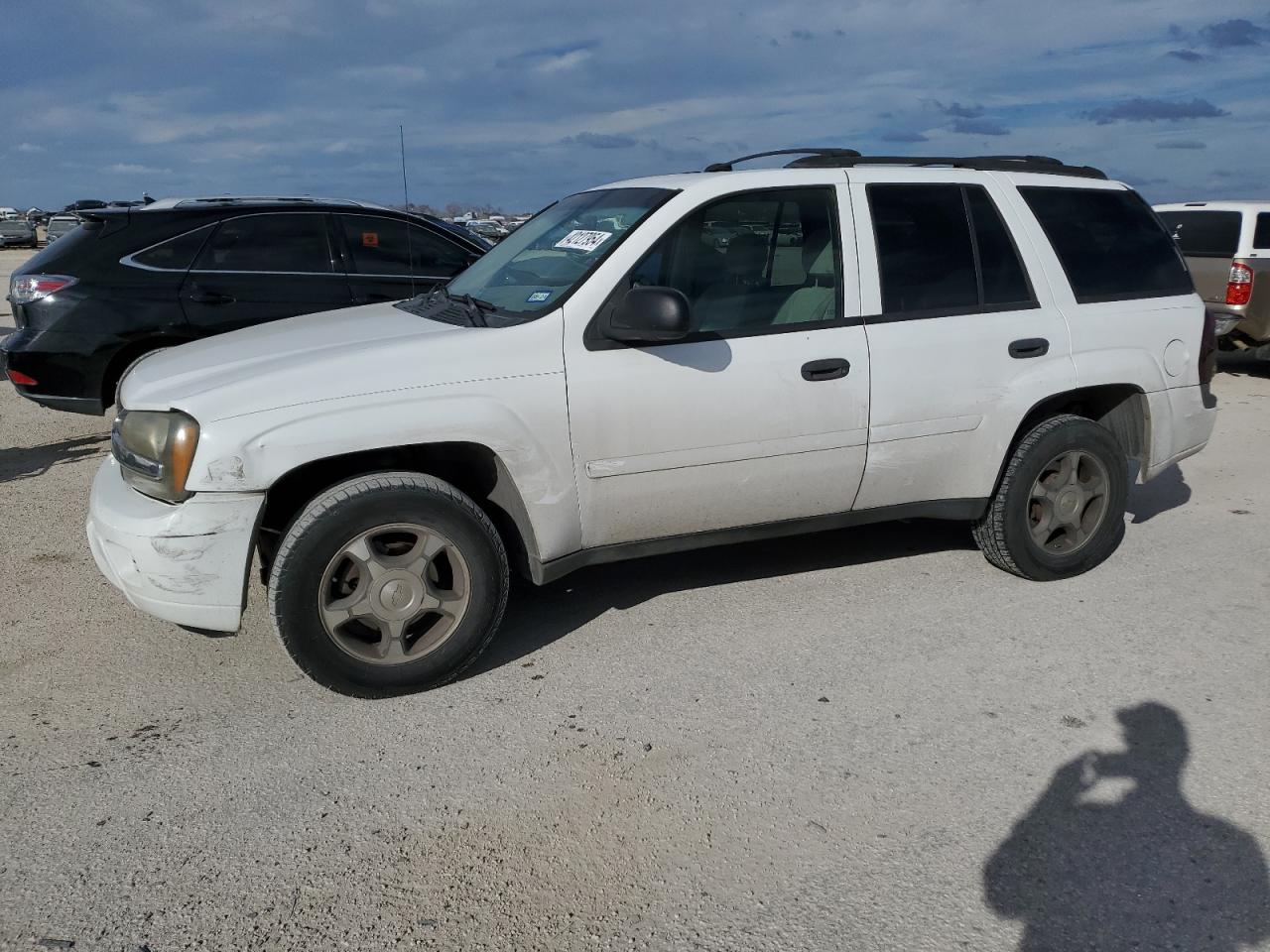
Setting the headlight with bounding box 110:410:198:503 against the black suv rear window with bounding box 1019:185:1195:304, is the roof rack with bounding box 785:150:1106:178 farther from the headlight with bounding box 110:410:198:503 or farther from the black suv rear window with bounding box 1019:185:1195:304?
the headlight with bounding box 110:410:198:503

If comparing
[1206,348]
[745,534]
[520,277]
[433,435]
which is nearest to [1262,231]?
[1206,348]

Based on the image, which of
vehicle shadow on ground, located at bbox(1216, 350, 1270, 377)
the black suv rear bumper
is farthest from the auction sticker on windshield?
vehicle shadow on ground, located at bbox(1216, 350, 1270, 377)

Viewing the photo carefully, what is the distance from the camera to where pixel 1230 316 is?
1032 cm

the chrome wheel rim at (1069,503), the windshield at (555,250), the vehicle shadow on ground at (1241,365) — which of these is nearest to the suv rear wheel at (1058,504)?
the chrome wheel rim at (1069,503)

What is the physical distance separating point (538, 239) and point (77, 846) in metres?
2.88

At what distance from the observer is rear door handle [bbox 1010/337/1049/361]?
4.41 m


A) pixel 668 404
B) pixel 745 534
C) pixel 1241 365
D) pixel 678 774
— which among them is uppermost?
pixel 668 404

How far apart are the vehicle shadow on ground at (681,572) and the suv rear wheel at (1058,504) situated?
0.61m

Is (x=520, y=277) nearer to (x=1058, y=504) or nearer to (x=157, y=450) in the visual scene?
(x=157, y=450)

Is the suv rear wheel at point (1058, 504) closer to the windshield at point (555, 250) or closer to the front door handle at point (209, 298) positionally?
the windshield at point (555, 250)

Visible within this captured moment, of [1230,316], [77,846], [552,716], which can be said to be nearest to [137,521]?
[77,846]

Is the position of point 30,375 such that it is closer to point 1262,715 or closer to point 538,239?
point 538,239

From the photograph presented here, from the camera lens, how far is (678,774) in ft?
10.6

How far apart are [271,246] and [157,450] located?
398cm
